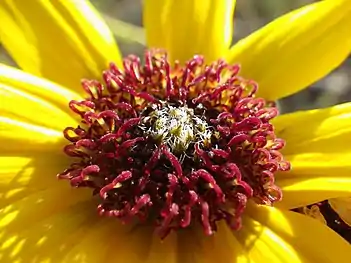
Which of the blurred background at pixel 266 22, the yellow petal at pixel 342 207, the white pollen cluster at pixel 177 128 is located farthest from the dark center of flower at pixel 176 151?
the blurred background at pixel 266 22

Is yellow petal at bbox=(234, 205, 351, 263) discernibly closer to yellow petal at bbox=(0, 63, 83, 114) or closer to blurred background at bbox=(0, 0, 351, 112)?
yellow petal at bbox=(0, 63, 83, 114)

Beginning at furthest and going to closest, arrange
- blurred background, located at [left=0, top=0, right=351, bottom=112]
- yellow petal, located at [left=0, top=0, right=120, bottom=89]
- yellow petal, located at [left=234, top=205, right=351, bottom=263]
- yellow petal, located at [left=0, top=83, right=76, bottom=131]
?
blurred background, located at [left=0, top=0, right=351, bottom=112] → yellow petal, located at [left=0, top=0, right=120, bottom=89] → yellow petal, located at [left=0, top=83, right=76, bottom=131] → yellow petal, located at [left=234, top=205, right=351, bottom=263]

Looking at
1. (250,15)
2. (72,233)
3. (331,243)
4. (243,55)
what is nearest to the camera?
(331,243)

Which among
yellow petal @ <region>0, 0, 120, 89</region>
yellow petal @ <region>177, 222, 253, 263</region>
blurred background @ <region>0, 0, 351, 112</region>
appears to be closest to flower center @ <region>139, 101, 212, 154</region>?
yellow petal @ <region>177, 222, 253, 263</region>

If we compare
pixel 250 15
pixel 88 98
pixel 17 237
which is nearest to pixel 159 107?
pixel 88 98

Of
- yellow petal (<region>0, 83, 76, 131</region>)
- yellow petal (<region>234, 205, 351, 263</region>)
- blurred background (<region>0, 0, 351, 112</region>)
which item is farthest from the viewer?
blurred background (<region>0, 0, 351, 112</region>)

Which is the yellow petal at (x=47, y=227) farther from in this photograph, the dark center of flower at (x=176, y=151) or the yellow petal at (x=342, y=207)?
the yellow petal at (x=342, y=207)

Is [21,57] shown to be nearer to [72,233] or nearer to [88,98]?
[88,98]
